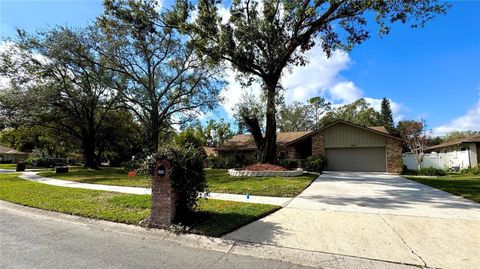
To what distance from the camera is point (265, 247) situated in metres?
4.25

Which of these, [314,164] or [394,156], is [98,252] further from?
[394,156]

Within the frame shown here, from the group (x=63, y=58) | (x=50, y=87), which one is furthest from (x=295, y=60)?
(x=50, y=87)

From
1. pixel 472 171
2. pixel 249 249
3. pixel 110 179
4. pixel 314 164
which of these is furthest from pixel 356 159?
pixel 249 249

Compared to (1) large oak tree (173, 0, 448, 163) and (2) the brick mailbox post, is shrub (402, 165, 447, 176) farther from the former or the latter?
(2) the brick mailbox post

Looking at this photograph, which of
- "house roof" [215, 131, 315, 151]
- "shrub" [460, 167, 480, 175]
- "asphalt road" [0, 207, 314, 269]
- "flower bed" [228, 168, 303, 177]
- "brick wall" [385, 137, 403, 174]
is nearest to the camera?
"asphalt road" [0, 207, 314, 269]

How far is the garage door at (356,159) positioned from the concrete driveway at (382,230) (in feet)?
42.0

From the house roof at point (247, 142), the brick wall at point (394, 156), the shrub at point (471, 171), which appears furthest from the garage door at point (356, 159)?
the shrub at point (471, 171)

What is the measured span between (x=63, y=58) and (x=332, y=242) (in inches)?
915

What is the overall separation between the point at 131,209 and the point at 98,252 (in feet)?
8.53

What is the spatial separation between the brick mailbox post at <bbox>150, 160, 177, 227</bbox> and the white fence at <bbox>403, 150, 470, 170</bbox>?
935 inches

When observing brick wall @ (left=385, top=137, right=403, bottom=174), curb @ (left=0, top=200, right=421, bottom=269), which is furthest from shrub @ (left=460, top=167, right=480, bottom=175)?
curb @ (left=0, top=200, right=421, bottom=269)

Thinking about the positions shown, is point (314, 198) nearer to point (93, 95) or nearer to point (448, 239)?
point (448, 239)

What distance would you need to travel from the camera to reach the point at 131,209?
661 centimetres

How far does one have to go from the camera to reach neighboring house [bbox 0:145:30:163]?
158 feet
